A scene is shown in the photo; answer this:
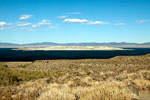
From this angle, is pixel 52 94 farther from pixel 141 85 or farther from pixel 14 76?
pixel 14 76

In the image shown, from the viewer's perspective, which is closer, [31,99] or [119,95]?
[119,95]

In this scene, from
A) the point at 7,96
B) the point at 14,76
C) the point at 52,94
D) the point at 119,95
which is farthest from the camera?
the point at 14,76

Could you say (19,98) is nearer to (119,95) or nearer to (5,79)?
(119,95)

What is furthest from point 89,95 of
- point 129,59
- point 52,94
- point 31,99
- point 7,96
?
point 129,59

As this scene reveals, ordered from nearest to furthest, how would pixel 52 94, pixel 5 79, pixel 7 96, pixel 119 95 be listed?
1. pixel 119 95
2. pixel 52 94
3. pixel 7 96
4. pixel 5 79

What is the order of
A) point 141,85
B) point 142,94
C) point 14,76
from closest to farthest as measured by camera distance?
1. point 142,94
2. point 141,85
3. point 14,76

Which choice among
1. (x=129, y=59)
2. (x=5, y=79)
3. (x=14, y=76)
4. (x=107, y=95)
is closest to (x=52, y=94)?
(x=107, y=95)

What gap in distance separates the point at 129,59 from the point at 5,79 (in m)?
29.8

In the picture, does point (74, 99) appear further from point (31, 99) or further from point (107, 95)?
point (31, 99)

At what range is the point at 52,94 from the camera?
332 inches

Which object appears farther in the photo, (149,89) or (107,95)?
(149,89)

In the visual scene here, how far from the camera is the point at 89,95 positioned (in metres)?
7.92

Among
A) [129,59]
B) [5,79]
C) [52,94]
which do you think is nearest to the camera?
[52,94]

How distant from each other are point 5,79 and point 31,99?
30.5ft
